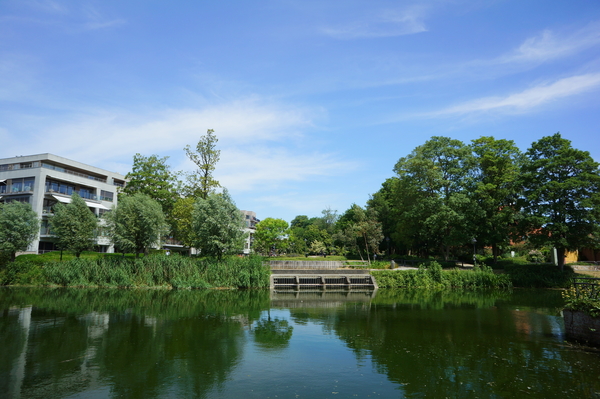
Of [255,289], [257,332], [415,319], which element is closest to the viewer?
[257,332]

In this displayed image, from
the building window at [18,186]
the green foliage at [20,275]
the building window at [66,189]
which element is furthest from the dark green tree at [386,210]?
the building window at [18,186]

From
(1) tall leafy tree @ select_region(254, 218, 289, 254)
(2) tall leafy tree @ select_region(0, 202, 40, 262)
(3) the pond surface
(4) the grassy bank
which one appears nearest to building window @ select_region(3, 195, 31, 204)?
(2) tall leafy tree @ select_region(0, 202, 40, 262)

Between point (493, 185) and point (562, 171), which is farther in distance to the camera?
point (493, 185)

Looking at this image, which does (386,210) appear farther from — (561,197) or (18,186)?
(18,186)

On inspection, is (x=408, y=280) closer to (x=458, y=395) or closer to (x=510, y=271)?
(x=510, y=271)

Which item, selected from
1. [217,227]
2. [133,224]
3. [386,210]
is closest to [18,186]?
[133,224]

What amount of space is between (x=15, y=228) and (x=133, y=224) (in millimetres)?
10927

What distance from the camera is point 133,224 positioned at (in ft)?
114

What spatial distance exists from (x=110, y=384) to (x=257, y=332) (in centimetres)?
738

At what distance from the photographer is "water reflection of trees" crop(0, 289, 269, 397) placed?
9.90 metres

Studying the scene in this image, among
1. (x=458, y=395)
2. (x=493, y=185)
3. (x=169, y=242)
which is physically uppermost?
(x=493, y=185)

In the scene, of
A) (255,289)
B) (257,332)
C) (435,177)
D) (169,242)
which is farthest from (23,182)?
(435,177)

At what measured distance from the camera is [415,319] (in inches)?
776

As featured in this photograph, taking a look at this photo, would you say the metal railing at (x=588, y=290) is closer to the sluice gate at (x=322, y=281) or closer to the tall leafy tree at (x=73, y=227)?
the sluice gate at (x=322, y=281)
